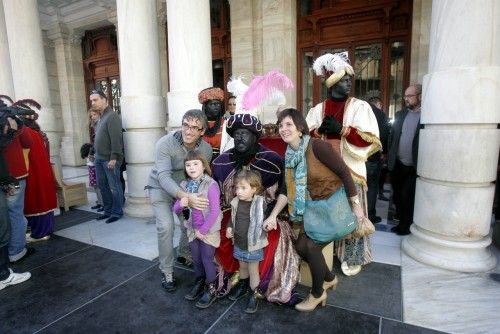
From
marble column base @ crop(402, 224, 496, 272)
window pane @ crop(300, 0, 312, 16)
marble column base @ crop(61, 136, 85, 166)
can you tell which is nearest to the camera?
marble column base @ crop(402, 224, 496, 272)

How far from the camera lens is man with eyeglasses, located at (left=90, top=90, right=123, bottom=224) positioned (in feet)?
15.9

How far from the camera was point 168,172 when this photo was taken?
113 inches

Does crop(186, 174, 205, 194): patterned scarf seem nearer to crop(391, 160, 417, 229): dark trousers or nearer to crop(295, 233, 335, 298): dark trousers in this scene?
crop(295, 233, 335, 298): dark trousers

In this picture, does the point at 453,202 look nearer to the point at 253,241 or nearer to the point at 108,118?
the point at 253,241

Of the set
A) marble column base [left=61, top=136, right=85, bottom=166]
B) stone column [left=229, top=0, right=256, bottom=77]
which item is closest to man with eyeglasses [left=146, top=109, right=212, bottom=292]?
stone column [left=229, top=0, right=256, bottom=77]

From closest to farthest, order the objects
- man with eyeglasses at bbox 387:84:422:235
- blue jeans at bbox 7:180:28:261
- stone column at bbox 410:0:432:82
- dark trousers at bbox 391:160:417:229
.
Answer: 1. blue jeans at bbox 7:180:28:261
2. man with eyeglasses at bbox 387:84:422:235
3. dark trousers at bbox 391:160:417:229
4. stone column at bbox 410:0:432:82

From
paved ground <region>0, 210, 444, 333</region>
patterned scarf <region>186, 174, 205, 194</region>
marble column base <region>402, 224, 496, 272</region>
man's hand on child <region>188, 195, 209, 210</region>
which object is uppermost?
patterned scarf <region>186, 174, 205, 194</region>

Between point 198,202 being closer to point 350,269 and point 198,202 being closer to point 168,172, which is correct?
point 168,172

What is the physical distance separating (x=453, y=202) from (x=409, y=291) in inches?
40.5

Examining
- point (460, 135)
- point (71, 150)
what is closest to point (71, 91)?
point (71, 150)

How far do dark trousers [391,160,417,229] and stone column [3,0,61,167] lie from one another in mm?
6120

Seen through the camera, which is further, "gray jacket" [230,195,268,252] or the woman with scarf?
"gray jacket" [230,195,268,252]

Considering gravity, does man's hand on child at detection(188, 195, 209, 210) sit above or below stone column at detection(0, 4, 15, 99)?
below

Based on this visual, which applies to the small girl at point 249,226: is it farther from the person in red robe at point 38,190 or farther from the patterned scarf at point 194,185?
the person in red robe at point 38,190
